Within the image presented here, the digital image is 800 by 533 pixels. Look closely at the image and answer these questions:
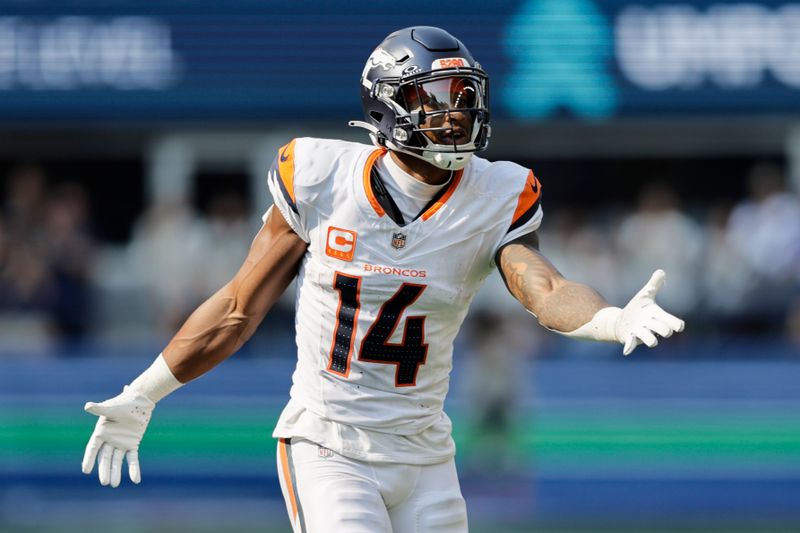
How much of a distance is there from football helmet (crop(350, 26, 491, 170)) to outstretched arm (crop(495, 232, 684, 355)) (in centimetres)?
30

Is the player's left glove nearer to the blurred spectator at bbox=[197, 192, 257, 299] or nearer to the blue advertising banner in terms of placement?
the blue advertising banner

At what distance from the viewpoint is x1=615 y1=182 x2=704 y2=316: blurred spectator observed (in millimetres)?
8820

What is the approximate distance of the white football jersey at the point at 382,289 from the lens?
3758 millimetres

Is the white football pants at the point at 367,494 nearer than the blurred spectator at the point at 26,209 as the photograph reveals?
Yes

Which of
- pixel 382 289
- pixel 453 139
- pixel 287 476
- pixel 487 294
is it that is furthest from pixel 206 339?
pixel 487 294

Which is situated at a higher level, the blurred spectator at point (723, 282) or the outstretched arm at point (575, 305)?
the outstretched arm at point (575, 305)

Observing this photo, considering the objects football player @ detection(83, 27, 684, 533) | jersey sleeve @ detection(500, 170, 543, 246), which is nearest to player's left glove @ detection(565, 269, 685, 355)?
football player @ detection(83, 27, 684, 533)

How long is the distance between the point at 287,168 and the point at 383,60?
1.35ft

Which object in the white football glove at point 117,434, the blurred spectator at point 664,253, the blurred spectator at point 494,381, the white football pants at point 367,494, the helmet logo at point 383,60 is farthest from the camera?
the blurred spectator at point 494,381

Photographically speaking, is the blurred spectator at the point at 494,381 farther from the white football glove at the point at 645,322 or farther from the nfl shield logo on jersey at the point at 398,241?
the white football glove at the point at 645,322

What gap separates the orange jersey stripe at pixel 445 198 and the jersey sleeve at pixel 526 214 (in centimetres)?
18

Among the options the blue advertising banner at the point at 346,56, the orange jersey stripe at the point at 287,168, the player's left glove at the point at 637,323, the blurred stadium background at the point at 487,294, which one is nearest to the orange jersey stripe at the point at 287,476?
the orange jersey stripe at the point at 287,168

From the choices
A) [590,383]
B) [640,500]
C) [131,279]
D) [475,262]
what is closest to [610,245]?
[590,383]

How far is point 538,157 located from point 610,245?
1.16m
